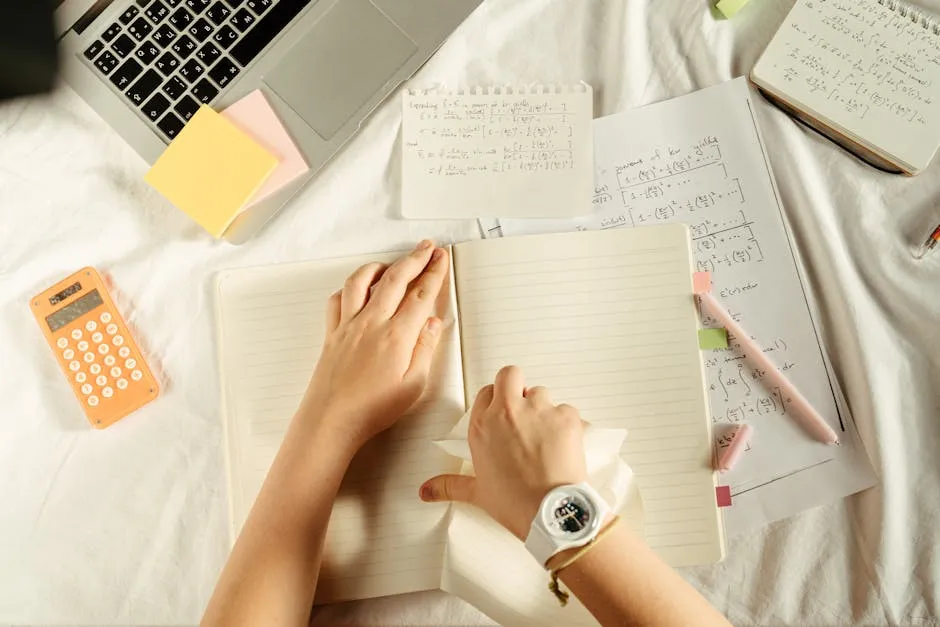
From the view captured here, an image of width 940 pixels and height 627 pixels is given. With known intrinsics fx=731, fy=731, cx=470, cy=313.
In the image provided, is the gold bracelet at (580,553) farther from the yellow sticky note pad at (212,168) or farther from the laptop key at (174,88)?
the laptop key at (174,88)

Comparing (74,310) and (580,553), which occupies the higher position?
(74,310)

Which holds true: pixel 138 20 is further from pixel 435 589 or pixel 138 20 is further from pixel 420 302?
pixel 435 589

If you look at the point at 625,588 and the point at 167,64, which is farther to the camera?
the point at 167,64

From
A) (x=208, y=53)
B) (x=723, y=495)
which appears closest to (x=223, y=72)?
(x=208, y=53)

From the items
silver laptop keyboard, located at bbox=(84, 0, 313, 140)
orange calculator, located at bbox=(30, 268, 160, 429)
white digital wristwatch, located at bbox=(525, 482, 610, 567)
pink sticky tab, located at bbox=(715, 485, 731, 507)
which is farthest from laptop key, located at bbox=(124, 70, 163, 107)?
pink sticky tab, located at bbox=(715, 485, 731, 507)

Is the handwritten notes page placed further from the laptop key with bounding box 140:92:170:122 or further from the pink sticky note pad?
the laptop key with bounding box 140:92:170:122

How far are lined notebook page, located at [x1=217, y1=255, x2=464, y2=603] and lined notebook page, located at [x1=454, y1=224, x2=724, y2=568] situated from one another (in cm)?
4

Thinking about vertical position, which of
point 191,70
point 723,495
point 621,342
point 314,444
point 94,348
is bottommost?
point 723,495

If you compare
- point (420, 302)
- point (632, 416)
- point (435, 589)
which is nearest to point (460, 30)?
point (420, 302)

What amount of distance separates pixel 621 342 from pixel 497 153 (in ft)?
0.63

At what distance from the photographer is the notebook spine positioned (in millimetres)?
603

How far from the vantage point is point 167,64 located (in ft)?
1.99

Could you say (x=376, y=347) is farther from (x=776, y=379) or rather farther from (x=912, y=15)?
(x=912, y=15)

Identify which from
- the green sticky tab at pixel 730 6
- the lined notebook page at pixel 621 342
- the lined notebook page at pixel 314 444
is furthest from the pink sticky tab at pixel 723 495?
the green sticky tab at pixel 730 6
